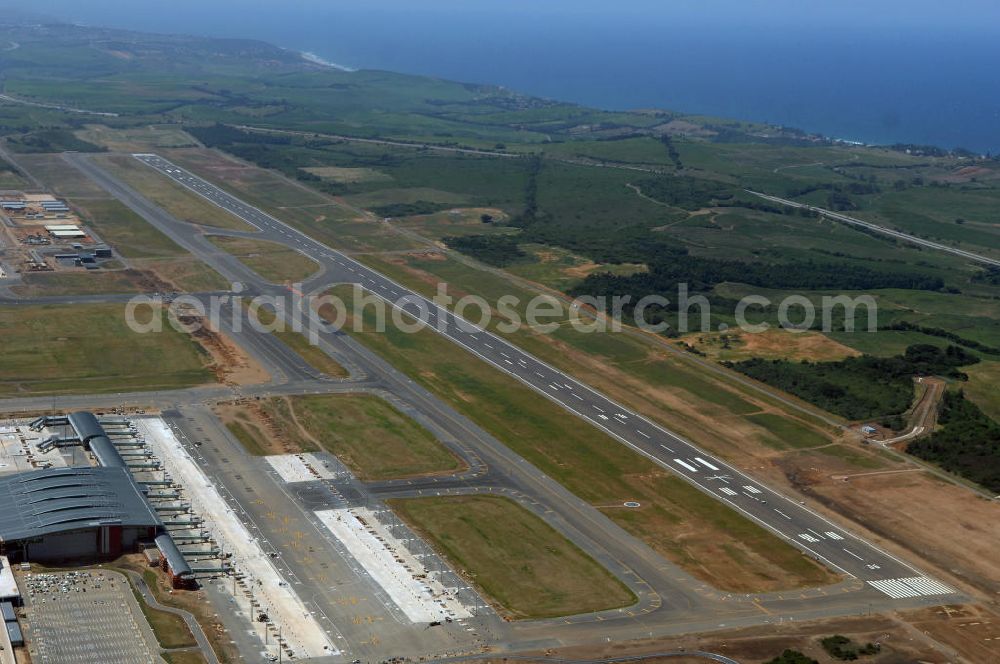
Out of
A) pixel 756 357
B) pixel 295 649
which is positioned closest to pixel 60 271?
pixel 756 357

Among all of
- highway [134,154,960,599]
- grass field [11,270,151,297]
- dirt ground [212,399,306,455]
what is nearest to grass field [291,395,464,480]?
dirt ground [212,399,306,455]

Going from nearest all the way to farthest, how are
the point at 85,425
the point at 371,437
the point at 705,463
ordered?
the point at 85,425
the point at 705,463
the point at 371,437

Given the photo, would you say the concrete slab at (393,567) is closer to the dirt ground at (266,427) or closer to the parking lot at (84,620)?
the dirt ground at (266,427)

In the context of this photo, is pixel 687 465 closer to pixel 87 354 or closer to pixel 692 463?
pixel 692 463

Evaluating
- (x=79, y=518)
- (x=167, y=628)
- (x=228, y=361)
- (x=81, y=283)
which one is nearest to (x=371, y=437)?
(x=228, y=361)

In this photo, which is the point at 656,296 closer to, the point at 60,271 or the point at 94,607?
the point at 60,271

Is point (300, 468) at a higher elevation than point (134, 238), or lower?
lower

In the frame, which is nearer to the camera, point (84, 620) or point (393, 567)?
point (84, 620)

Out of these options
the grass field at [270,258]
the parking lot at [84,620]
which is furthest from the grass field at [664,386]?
the parking lot at [84,620]
